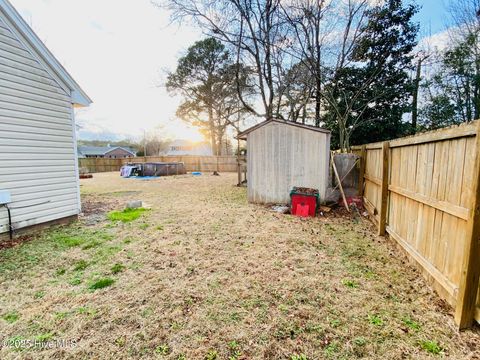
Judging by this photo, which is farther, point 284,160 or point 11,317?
point 284,160

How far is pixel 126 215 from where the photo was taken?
5.83 metres

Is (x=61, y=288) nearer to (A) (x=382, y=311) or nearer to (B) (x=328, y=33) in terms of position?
(A) (x=382, y=311)

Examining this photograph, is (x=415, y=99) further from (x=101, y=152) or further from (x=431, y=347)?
(x=101, y=152)

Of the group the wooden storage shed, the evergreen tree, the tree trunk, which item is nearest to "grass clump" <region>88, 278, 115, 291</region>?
the wooden storage shed

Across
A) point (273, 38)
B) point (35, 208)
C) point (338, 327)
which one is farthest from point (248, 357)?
point (273, 38)

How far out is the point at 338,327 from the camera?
1.98 m

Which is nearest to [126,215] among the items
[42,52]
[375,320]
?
[42,52]

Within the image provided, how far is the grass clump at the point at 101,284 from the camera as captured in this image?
2680 millimetres

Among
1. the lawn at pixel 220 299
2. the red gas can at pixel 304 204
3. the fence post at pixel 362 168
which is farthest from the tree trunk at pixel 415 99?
the lawn at pixel 220 299

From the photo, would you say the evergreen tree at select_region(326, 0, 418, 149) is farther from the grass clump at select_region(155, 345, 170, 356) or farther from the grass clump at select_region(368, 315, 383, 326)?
the grass clump at select_region(155, 345, 170, 356)

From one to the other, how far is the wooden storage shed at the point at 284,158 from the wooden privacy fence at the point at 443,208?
2.51 metres

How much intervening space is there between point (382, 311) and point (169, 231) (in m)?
3.69

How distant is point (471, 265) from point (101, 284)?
3.57 meters

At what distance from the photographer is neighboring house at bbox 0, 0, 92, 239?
4.05 m
